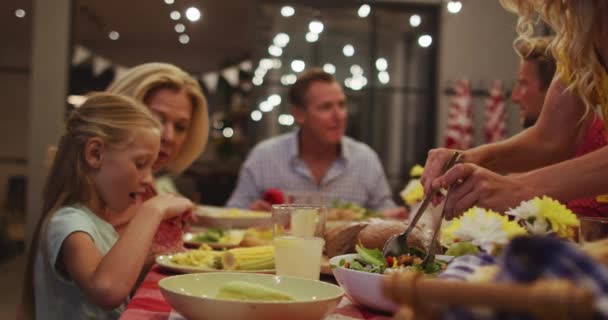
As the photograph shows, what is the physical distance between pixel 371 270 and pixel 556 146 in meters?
1.11

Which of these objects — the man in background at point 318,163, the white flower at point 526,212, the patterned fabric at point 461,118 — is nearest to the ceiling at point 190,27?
the patterned fabric at point 461,118

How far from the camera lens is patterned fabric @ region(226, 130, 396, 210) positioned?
3617 millimetres

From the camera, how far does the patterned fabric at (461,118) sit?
18.9 ft

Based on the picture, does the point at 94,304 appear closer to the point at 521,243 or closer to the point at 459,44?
the point at 521,243

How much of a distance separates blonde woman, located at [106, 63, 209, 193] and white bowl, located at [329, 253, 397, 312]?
139 cm

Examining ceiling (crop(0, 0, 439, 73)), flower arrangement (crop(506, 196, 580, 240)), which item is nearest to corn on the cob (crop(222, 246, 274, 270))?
flower arrangement (crop(506, 196, 580, 240))

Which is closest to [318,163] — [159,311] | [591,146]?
[591,146]

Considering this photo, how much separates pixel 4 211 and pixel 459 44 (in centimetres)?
431

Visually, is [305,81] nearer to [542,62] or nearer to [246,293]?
[542,62]

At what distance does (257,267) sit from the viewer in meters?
1.33

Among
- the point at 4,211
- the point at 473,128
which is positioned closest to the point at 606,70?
the point at 473,128

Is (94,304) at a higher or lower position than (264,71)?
lower

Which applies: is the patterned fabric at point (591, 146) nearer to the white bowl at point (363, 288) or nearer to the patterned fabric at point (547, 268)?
the white bowl at point (363, 288)

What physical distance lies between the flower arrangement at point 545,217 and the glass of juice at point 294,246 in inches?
13.6
